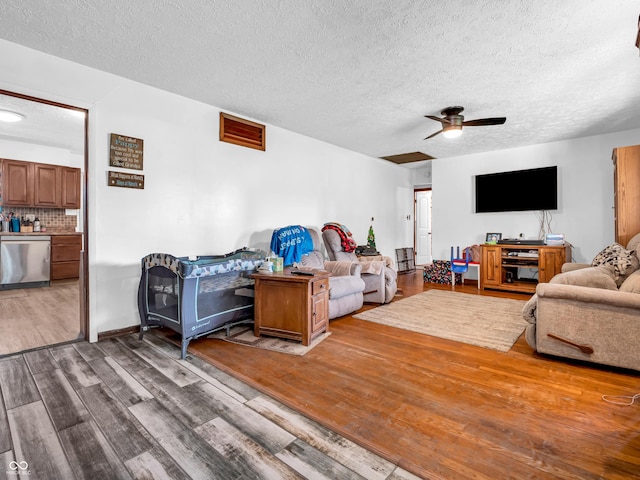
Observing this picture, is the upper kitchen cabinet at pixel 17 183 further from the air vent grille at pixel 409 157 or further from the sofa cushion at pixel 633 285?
the sofa cushion at pixel 633 285

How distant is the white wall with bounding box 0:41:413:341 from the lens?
288 centimetres

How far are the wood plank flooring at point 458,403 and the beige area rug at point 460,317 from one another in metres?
0.23

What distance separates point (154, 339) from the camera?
10.0 feet

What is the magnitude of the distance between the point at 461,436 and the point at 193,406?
152 centimetres

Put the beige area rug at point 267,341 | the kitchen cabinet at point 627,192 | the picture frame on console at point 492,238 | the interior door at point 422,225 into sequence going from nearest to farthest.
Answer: the beige area rug at point 267,341, the kitchen cabinet at point 627,192, the picture frame on console at point 492,238, the interior door at point 422,225

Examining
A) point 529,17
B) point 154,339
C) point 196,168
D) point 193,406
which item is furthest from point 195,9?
point 154,339

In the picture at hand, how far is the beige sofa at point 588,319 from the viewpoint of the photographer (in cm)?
229

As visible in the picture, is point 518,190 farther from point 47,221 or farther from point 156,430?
point 47,221

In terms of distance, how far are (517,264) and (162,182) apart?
5.50 meters

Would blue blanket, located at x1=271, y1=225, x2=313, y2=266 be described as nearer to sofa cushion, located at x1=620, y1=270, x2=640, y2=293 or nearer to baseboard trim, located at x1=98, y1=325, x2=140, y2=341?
baseboard trim, located at x1=98, y1=325, x2=140, y2=341

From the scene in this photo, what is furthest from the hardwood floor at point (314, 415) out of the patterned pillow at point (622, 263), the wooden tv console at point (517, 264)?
the wooden tv console at point (517, 264)

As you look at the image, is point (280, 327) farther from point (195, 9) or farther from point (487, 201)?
point (487, 201)

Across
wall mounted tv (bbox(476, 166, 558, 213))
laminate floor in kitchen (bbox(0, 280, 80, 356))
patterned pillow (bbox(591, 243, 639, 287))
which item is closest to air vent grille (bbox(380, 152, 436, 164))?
wall mounted tv (bbox(476, 166, 558, 213))

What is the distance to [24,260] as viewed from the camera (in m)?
5.45
